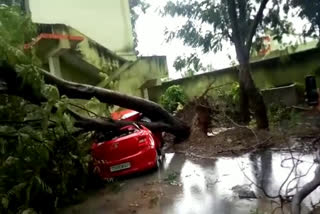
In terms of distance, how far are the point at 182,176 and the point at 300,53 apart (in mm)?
9191

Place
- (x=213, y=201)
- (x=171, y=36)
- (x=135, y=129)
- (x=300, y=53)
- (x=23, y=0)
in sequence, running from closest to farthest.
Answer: (x=213, y=201)
(x=135, y=129)
(x=171, y=36)
(x=23, y=0)
(x=300, y=53)

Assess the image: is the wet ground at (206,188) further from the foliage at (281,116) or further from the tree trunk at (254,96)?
the foliage at (281,116)

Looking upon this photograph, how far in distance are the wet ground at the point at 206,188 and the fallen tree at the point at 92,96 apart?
1556mm

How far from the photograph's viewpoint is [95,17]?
1656cm

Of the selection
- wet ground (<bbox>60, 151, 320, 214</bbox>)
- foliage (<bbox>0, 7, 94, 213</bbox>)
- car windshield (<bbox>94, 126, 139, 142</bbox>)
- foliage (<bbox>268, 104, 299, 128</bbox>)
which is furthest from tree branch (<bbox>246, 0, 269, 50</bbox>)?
foliage (<bbox>0, 7, 94, 213</bbox>)

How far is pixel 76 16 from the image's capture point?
51.8ft

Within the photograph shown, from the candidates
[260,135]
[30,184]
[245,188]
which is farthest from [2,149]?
[260,135]

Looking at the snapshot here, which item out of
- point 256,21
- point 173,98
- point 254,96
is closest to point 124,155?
point 254,96

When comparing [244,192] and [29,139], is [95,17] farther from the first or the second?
[244,192]

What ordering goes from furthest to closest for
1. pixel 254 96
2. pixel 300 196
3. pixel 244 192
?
1. pixel 254 96
2. pixel 244 192
3. pixel 300 196

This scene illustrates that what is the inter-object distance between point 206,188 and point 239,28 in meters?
5.69

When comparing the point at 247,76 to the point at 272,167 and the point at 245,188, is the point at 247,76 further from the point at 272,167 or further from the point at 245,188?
the point at 245,188

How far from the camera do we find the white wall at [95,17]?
→ 14.8 metres

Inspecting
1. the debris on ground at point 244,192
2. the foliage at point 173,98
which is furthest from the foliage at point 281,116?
the debris on ground at point 244,192
